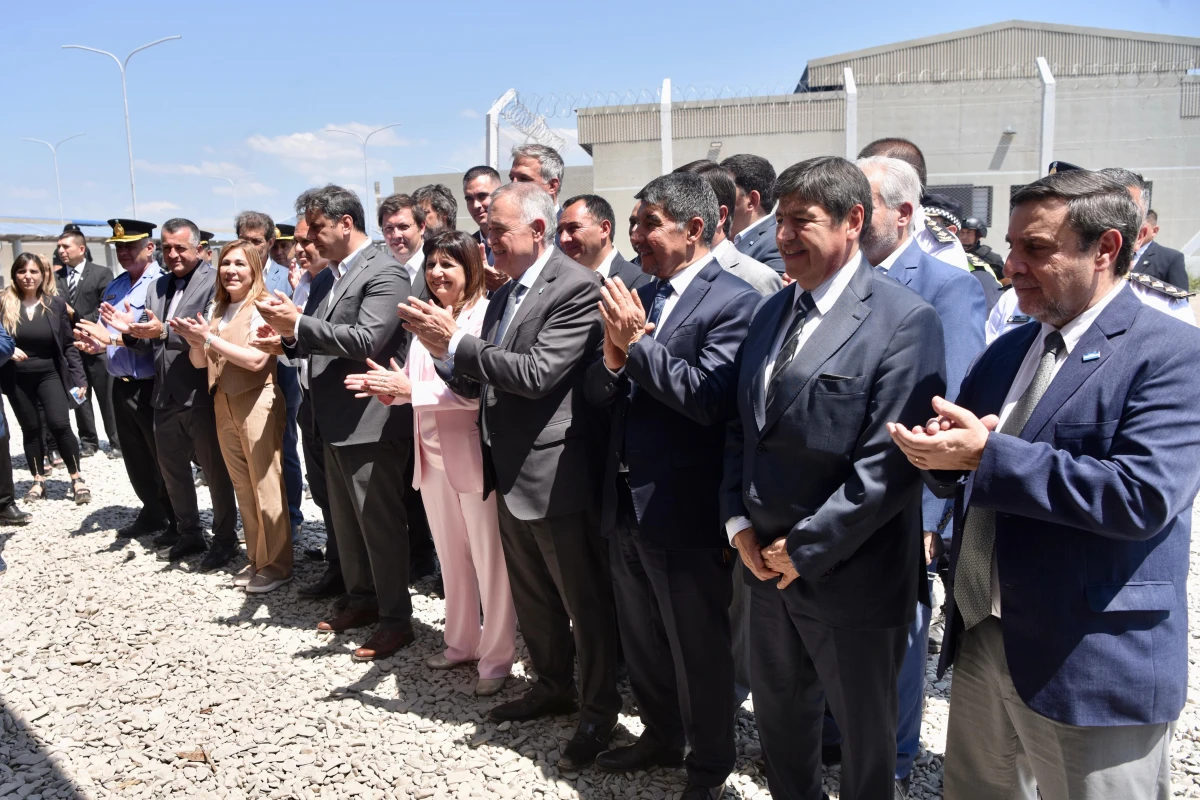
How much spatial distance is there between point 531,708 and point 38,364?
6.61 meters

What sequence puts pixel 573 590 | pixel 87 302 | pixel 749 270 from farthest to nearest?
pixel 87 302
pixel 749 270
pixel 573 590

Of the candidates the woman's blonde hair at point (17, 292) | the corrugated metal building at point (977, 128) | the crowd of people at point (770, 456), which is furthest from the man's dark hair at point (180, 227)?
the corrugated metal building at point (977, 128)

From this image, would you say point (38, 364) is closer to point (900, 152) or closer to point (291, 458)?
point (291, 458)

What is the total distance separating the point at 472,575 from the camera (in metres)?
4.53

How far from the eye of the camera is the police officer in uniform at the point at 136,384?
6.43m

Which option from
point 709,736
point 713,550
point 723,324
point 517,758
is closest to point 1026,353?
point 723,324

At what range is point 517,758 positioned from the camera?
12.0 ft

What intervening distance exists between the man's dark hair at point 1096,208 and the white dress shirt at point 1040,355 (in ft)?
0.34

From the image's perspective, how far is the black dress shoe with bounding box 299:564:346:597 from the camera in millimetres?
5602

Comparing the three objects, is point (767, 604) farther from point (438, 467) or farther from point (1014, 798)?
point (438, 467)

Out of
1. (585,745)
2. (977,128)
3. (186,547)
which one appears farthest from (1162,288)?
(977,128)

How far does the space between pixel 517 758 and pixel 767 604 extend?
153 cm

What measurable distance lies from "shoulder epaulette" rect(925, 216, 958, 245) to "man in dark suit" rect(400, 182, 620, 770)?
58.3 inches

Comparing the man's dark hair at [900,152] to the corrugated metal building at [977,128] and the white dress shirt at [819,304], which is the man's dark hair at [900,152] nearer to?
the white dress shirt at [819,304]
